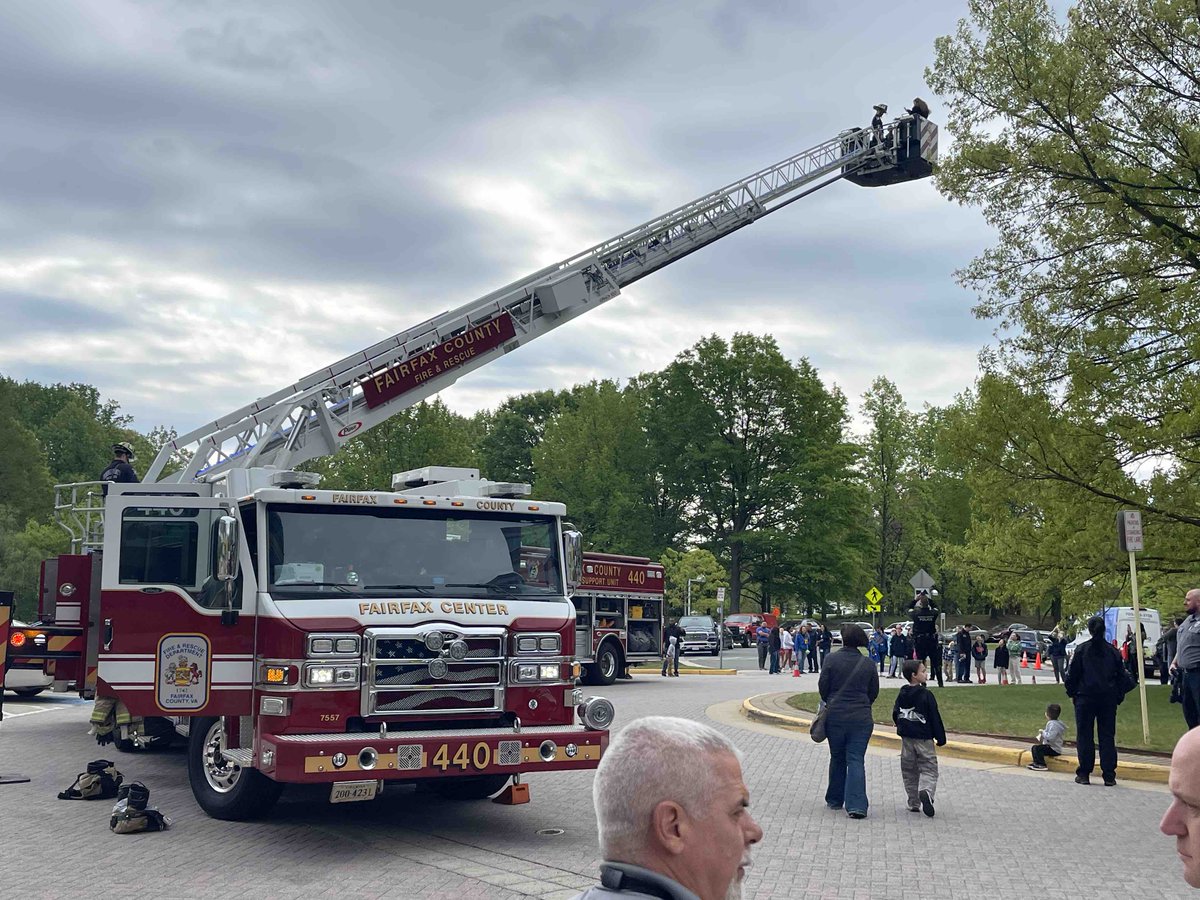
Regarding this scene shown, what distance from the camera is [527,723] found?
9.92 m

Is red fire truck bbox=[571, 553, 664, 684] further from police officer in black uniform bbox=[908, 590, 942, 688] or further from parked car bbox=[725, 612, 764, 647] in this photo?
parked car bbox=[725, 612, 764, 647]

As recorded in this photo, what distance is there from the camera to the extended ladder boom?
14602 millimetres

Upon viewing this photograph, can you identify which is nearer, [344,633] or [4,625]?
[344,633]

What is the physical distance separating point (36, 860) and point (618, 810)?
25.8 ft

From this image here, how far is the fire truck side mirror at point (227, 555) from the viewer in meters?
9.60

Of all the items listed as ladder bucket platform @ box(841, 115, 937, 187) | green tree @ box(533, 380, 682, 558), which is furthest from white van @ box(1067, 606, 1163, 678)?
green tree @ box(533, 380, 682, 558)

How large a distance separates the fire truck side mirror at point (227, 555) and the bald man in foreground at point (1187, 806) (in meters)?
7.99

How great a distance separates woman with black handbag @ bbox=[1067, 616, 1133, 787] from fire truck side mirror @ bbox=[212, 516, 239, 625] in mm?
8240

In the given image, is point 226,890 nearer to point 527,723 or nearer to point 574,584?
point 527,723

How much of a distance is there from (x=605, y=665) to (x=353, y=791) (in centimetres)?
1954

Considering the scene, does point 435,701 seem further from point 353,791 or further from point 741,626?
point 741,626

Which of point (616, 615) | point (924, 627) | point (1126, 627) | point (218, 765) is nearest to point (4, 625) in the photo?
point (218, 765)

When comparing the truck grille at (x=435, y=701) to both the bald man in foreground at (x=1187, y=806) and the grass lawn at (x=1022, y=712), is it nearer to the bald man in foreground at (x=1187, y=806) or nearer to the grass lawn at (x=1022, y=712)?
the bald man in foreground at (x=1187, y=806)

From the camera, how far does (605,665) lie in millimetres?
28344
